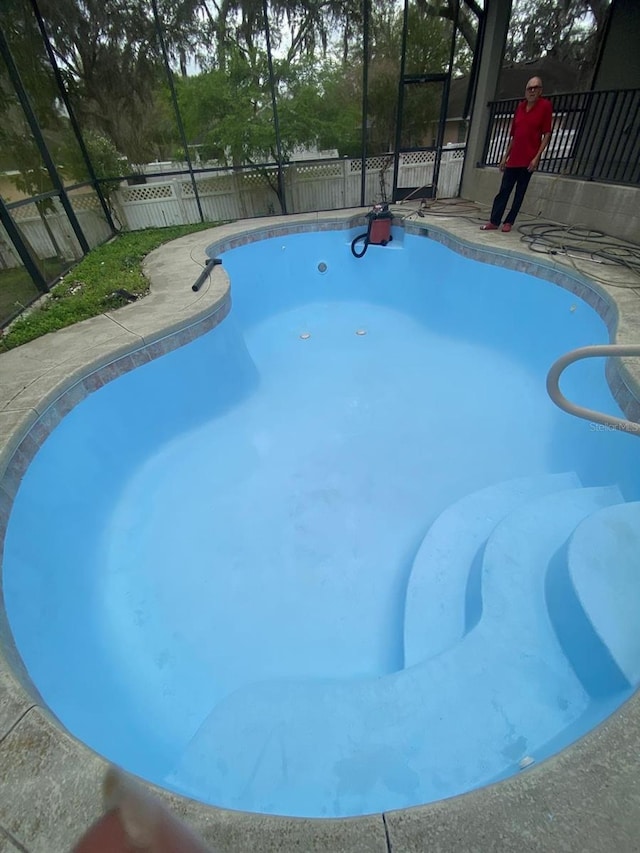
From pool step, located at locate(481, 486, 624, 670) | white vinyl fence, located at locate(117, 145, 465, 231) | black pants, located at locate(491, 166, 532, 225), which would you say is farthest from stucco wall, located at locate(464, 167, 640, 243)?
pool step, located at locate(481, 486, 624, 670)

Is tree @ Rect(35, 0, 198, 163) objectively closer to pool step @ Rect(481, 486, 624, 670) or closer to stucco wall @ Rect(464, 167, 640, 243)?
stucco wall @ Rect(464, 167, 640, 243)

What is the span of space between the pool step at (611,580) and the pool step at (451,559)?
0.58 m

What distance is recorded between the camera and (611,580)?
1.60m

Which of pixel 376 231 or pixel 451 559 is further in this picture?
pixel 376 231

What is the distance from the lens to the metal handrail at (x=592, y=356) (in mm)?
1342

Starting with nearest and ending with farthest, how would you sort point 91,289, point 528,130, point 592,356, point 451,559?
1. point 592,356
2. point 451,559
3. point 91,289
4. point 528,130

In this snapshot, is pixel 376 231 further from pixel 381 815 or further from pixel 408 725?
pixel 381 815

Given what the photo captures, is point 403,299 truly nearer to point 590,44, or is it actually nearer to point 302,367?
point 302,367

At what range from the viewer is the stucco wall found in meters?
4.55

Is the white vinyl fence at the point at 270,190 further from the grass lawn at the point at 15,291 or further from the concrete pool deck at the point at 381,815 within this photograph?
the concrete pool deck at the point at 381,815

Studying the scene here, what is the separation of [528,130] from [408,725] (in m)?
6.10

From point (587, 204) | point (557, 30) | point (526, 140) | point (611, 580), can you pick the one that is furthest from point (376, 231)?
point (611, 580)

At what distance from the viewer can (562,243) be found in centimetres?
466

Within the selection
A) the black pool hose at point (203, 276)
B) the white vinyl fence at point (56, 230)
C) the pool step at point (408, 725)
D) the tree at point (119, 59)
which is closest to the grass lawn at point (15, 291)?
the white vinyl fence at point (56, 230)
